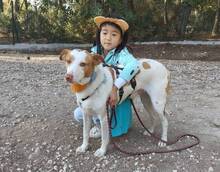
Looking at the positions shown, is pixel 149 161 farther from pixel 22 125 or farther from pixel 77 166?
pixel 22 125

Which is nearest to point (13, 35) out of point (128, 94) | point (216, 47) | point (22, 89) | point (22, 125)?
point (216, 47)

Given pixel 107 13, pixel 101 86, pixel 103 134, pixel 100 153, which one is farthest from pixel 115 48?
pixel 107 13

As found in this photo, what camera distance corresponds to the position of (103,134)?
4.02 metres

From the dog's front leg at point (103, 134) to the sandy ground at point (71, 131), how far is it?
2.6 inches

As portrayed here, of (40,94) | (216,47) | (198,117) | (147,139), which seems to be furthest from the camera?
(216,47)

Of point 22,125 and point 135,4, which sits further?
point 135,4

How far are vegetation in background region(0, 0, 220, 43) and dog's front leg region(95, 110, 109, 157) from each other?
876 cm

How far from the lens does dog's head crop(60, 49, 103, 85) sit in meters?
3.45

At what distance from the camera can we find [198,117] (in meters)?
5.31

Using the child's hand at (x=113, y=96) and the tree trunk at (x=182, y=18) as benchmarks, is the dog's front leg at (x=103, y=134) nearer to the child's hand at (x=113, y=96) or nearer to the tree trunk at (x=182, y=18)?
the child's hand at (x=113, y=96)

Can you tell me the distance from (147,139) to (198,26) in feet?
36.5

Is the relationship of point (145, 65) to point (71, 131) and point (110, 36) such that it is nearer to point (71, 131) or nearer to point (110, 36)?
point (110, 36)

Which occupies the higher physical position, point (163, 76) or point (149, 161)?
point (163, 76)

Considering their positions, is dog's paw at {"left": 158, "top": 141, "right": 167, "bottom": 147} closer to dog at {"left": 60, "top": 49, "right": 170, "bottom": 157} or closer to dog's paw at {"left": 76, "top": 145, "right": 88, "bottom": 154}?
dog at {"left": 60, "top": 49, "right": 170, "bottom": 157}
